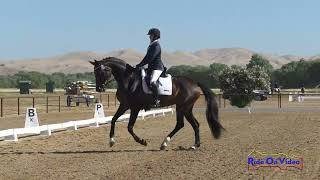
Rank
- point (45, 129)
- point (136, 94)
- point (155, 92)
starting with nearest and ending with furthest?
point (136, 94), point (155, 92), point (45, 129)

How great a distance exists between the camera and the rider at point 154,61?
44.1 feet

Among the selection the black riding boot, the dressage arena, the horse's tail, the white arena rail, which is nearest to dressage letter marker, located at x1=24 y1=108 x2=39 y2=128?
the white arena rail

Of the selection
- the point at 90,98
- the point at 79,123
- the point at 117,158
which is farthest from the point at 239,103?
the point at 117,158

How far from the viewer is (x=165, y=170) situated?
10133 millimetres

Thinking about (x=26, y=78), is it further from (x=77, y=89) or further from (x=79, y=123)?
(x=79, y=123)

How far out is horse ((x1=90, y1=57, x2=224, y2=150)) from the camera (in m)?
13.5

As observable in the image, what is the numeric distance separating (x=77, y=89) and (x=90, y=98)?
4.59 meters

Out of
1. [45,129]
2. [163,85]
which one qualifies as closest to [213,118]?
[163,85]

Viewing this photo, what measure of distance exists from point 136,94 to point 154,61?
836 millimetres

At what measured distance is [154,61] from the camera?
1352cm

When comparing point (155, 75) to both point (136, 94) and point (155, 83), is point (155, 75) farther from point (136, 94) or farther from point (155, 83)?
point (136, 94)

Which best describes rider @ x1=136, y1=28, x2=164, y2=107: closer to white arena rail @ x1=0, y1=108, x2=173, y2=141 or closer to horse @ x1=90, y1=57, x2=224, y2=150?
horse @ x1=90, y1=57, x2=224, y2=150

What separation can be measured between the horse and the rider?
230 mm

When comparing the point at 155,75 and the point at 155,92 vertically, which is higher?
the point at 155,75
